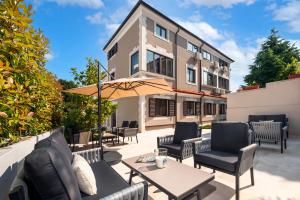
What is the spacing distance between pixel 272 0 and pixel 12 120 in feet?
29.6

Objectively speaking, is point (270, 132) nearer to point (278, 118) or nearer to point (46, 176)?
point (278, 118)

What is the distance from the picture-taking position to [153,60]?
1292 cm

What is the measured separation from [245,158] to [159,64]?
36.1 feet

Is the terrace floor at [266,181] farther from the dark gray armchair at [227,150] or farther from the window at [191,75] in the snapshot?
the window at [191,75]

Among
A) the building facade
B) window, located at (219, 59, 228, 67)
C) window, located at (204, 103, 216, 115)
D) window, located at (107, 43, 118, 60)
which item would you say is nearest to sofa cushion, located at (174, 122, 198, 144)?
the building facade

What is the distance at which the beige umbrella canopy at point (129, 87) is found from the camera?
5.08 m

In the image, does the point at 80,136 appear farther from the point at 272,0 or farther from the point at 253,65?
the point at 253,65

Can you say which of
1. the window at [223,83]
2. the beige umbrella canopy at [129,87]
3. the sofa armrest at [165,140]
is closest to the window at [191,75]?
the window at [223,83]

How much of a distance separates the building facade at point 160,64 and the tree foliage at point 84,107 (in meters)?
3.97

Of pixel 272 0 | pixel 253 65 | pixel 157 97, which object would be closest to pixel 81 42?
pixel 157 97

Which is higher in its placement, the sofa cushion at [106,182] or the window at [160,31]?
the window at [160,31]

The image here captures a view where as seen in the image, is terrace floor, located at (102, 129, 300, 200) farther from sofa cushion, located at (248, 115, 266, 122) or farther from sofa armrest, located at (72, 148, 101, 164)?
sofa cushion, located at (248, 115, 266, 122)

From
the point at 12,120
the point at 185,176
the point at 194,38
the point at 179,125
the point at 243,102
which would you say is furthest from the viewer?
the point at 194,38

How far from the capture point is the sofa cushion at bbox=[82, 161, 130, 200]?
2.08 m
